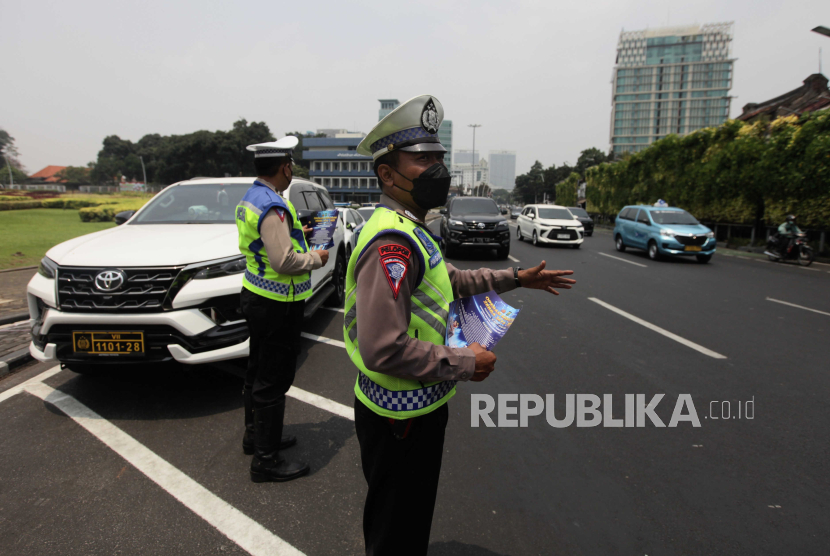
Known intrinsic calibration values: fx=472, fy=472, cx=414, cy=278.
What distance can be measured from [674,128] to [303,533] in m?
171

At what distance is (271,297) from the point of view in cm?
278

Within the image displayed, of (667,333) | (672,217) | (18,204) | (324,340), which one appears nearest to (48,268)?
(324,340)

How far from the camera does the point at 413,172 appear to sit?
5.23 feet

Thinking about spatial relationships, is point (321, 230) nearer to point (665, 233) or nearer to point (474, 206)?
point (474, 206)

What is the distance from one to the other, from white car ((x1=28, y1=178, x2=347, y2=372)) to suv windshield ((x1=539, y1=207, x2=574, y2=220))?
1613 cm

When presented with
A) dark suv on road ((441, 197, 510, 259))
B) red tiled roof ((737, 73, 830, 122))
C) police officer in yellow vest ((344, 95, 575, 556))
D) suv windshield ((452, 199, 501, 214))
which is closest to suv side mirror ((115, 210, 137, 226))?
police officer in yellow vest ((344, 95, 575, 556))

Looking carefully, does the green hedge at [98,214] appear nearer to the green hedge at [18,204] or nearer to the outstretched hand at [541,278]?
the green hedge at [18,204]

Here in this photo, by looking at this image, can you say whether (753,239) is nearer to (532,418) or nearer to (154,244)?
(532,418)

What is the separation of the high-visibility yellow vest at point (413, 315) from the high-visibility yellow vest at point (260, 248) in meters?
1.28

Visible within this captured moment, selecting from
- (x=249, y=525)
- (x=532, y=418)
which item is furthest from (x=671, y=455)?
(x=249, y=525)

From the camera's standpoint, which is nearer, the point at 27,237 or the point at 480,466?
the point at 480,466

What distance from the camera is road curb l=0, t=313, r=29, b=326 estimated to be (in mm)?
5938

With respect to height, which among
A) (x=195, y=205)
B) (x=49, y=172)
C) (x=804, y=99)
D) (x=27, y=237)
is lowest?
(x=27, y=237)

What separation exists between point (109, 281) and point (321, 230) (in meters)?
1.59
